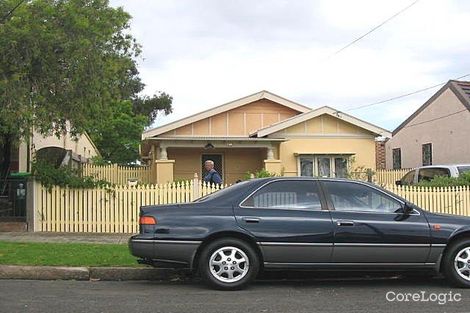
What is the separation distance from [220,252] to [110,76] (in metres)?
8.21

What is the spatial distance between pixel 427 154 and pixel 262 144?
8.89 m

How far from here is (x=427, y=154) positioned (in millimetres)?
25672

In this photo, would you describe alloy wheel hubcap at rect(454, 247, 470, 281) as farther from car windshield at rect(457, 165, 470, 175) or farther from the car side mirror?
car windshield at rect(457, 165, 470, 175)

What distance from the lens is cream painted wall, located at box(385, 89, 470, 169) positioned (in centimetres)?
2256

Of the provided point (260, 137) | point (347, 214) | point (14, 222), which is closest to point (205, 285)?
point (347, 214)

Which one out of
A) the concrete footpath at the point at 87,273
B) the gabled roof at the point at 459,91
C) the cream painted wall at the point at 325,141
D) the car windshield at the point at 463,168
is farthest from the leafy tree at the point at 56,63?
the gabled roof at the point at 459,91

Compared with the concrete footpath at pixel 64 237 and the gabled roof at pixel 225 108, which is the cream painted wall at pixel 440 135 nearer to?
the gabled roof at pixel 225 108

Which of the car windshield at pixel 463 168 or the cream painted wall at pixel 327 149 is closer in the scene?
the car windshield at pixel 463 168

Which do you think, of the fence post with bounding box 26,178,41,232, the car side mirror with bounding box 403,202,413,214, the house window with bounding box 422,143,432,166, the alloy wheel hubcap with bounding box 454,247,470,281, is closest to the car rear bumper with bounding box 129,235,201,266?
the car side mirror with bounding box 403,202,413,214

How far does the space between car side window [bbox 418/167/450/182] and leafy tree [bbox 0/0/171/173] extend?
363 inches

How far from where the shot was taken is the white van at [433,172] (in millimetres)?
16239

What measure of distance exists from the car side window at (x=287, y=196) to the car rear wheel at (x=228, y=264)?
0.61 m

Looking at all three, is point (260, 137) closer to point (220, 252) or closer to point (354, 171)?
point (354, 171)

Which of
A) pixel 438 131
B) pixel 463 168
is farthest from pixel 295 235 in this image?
pixel 438 131
